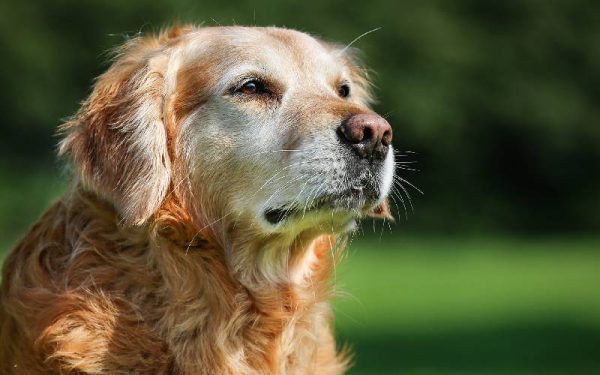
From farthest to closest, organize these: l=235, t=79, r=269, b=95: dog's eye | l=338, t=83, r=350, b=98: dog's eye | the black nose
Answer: l=338, t=83, r=350, b=98: dog's eye
l=235, t=79, r=269, b=95: dog's eye
the black nose

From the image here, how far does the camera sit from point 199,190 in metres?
4.96

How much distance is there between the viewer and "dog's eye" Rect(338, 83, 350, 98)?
5.60 m

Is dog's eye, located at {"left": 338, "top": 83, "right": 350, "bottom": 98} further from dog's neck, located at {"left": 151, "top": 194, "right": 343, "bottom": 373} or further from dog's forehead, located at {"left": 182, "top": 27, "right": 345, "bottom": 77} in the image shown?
dog's neck, located at {"left": 151, "top": 194, "right": 343, "bottom": 373}

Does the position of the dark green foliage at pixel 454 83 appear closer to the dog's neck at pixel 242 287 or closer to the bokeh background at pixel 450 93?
the bokeh background at pixel 450 93

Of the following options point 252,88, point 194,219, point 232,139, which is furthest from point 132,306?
point 252,88

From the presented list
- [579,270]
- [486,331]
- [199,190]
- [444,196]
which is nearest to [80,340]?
[199,190]

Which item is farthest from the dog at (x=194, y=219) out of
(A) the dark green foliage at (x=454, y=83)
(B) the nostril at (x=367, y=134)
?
(A) the dark green foliage at (x=454, y=83)

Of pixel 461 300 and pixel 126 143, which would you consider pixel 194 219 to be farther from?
pixel 461 300

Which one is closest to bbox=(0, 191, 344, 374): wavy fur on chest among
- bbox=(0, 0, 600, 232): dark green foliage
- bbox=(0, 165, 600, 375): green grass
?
bbox=(0, 165, 600, 375): green grass

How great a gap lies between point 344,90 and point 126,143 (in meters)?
1.32

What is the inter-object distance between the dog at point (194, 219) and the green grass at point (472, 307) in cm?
56

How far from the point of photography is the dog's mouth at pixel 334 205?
481 cm

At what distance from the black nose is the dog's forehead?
60 centimetres

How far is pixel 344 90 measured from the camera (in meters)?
5.66
